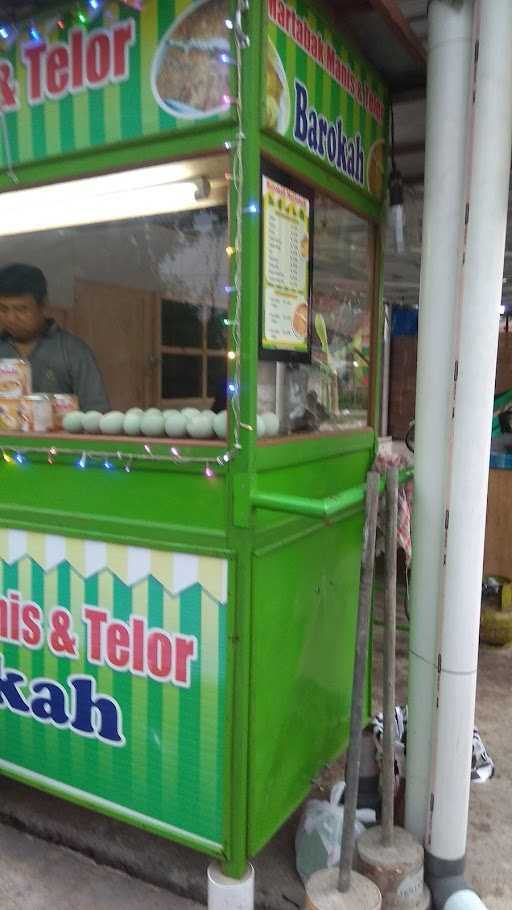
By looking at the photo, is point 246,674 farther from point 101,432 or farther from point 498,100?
point 498,100

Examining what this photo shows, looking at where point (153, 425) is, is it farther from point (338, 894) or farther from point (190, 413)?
point (338, 894)

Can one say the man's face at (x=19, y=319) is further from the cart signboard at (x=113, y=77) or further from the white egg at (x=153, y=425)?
the white egg at (x=153, y=425)

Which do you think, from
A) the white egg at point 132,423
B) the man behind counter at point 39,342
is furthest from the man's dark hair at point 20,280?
the white egg at point 132,423

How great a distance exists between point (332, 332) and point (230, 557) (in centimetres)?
112

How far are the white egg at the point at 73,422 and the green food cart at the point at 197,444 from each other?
0.05 ft

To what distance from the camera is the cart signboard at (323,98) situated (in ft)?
6.79

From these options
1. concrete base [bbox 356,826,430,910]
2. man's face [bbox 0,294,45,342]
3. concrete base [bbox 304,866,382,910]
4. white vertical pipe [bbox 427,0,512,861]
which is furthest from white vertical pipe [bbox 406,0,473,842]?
man's face [bbox 0,294,45,342]

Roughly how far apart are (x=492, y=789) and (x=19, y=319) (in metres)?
2.84

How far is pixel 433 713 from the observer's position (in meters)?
2.35

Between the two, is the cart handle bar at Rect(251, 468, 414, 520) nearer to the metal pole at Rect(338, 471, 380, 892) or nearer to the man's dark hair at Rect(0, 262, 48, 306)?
the metal pole at Rect(338, 471, 380, 892)

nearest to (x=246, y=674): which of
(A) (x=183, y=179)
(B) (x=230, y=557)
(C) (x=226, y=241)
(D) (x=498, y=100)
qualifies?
(B) (x=230, y=557)

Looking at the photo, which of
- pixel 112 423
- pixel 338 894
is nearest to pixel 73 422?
pixel 112 423

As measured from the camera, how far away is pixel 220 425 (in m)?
2.18

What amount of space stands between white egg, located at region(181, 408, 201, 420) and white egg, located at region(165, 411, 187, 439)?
0.02 meters
